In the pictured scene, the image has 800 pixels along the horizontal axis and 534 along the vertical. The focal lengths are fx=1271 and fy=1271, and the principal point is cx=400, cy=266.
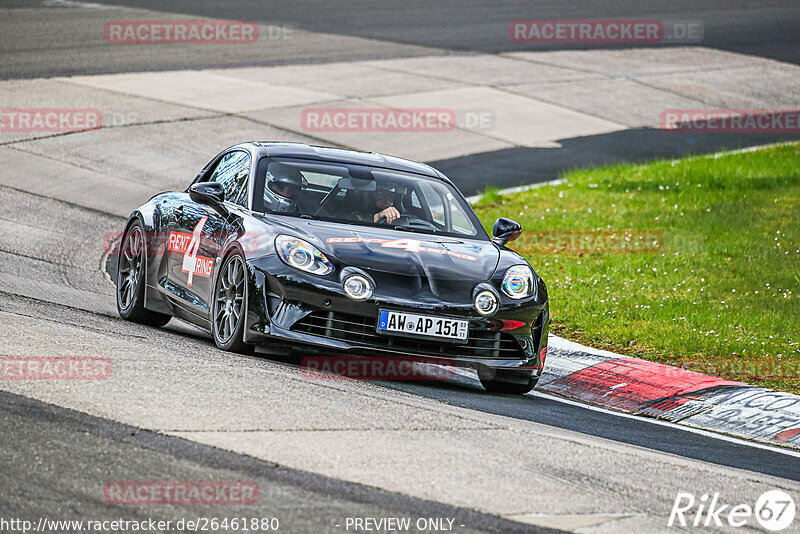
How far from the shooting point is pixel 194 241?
29.8ft

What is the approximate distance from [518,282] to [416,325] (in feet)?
2.99

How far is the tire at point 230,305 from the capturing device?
8.01 metres

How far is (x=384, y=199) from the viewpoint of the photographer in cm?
902

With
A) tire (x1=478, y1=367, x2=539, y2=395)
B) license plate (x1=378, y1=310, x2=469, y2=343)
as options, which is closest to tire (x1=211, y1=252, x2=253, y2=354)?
license plate (x1=378, y1=310, x2=469, y2=343)

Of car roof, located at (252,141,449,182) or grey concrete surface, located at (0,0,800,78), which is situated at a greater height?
grey concrete surface, located at (0,0,800,78)

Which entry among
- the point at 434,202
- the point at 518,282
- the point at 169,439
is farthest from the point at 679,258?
the point at 169,439

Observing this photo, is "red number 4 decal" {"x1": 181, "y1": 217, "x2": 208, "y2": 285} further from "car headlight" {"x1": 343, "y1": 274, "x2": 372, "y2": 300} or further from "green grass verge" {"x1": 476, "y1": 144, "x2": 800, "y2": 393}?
"green grass verge" {"x1": 476, "y1": 144, "x2": 800, "y2": 393}

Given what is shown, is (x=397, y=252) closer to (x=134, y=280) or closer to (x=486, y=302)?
(x=486, y=302)

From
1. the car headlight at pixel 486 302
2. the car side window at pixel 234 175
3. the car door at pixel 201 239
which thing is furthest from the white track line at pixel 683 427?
the car side window at pixel 234 175

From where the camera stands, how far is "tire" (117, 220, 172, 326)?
977 cm

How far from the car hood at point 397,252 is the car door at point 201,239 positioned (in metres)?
0.61

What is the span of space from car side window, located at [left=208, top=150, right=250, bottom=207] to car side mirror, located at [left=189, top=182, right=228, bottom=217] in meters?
0.14

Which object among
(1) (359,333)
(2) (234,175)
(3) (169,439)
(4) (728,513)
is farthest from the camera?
(2) (234,175)

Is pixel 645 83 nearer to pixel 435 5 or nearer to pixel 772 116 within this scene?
pixel 772 116
